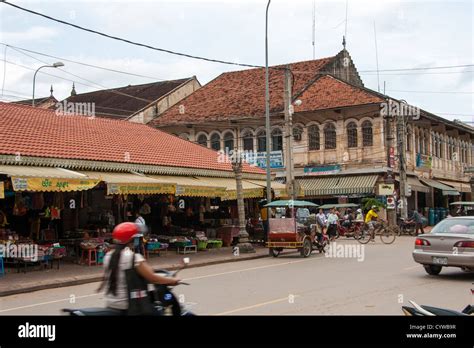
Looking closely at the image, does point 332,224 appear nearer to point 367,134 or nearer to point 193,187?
point 193,187

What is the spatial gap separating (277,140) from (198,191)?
1902cm

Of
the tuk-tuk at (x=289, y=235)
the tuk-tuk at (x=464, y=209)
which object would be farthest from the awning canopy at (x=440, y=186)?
the tuk-tuk at (x=289, y=235)

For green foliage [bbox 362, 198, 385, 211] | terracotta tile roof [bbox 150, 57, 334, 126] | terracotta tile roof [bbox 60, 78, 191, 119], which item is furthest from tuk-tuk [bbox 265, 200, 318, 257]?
terracotta tile roof [bbox 60, 78, 191, 119]

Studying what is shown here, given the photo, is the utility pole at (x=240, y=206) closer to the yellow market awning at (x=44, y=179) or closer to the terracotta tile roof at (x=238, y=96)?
the yellow market awning at (x=44, y=179)

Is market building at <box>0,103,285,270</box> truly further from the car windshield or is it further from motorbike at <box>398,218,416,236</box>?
motorbike at <box>398,218,416,236</box>

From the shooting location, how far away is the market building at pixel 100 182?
673 inches

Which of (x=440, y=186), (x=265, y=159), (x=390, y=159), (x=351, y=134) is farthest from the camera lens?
(x=440, y=186)

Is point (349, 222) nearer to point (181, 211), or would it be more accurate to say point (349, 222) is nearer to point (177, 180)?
point (181, 211)

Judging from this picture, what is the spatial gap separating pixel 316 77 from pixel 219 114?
746 cm

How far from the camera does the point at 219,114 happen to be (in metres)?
40.6

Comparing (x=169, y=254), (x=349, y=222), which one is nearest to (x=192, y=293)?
(x=169, y=254)

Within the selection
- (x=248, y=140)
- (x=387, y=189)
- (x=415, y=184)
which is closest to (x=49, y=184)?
(x=387, y=189)

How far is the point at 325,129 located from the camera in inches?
1507

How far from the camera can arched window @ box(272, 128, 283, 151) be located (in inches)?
1550
